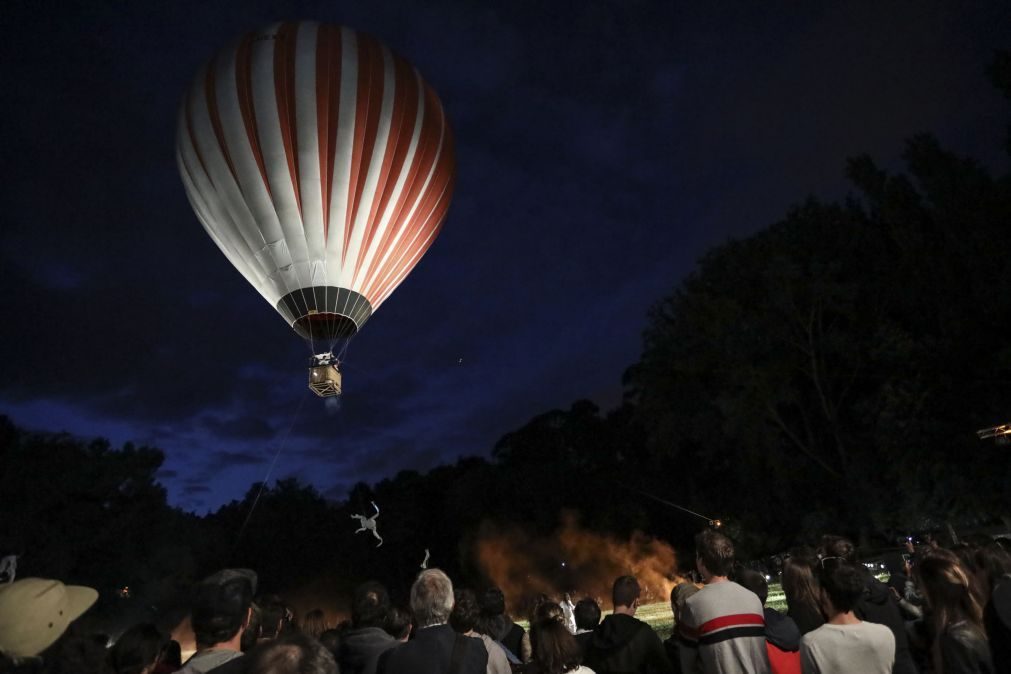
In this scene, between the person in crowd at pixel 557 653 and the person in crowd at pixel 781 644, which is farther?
the person in crowd at pixel 781 644

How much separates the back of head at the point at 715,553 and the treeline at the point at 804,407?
55.5ft

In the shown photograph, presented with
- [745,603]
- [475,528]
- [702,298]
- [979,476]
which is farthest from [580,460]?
[745,603]

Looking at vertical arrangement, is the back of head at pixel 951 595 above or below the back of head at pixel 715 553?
below

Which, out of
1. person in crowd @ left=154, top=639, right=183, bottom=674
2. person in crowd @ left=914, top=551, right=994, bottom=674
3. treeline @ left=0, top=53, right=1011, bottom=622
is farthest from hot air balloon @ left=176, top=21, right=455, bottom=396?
treeline @ left=0, top=53, right=1011, bottom=622

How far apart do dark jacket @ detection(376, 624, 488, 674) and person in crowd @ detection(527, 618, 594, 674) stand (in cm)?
29

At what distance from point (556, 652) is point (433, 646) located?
628 mm

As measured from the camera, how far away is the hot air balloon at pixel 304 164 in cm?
1450

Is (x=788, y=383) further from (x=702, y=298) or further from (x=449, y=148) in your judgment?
(x=449, y=148)

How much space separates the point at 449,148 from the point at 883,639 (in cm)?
1691

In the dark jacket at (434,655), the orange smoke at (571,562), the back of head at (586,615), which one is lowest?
the dark jacket at (434,655)

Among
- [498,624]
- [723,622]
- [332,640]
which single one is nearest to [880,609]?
[723,622]

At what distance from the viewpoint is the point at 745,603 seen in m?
3.38

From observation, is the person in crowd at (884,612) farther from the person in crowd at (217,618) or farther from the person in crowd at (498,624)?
the person in crowd at (217,618)

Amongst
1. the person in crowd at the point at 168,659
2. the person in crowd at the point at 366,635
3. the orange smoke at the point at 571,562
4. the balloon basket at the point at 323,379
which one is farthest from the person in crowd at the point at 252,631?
the orange smoke at the point at 571,562
